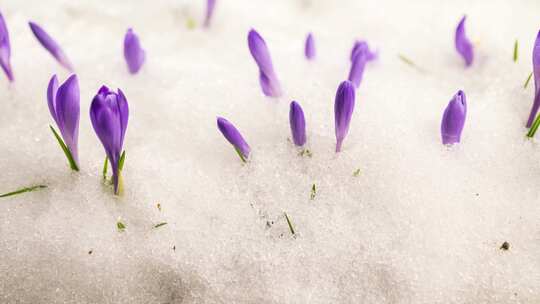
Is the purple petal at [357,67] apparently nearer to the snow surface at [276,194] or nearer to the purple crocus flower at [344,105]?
the snow surface at [276,194]

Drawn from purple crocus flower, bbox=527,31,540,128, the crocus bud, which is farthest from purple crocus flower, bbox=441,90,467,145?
the crocus bud

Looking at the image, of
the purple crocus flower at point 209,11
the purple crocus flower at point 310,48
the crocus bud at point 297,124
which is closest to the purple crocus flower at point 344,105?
the crocus bud at point 297,124

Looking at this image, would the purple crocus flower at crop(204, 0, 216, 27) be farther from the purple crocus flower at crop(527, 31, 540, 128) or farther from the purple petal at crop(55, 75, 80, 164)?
the purple crocus flower at crop(527, 31, 540, 128)

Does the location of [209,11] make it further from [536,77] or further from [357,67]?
[536,77]

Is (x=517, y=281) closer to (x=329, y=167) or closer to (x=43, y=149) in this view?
(x=329, y=167)

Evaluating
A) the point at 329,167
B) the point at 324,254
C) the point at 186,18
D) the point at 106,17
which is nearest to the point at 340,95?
the point at 329,167

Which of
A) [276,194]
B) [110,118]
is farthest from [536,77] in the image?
[110,118]
